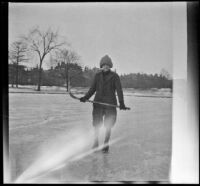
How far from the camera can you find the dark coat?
3.15 ft

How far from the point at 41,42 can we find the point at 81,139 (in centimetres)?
54

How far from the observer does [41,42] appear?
98 cm

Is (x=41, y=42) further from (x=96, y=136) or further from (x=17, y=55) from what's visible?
(x=96, y=136)

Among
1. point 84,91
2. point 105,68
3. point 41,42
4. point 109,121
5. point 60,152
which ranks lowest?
point 60,152

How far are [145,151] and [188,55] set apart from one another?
54 centimetres

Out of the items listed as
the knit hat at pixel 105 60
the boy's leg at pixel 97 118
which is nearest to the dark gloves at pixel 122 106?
the boy's leg at pixel 97 118

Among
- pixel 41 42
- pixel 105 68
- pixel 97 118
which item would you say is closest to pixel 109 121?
pixel 97 118

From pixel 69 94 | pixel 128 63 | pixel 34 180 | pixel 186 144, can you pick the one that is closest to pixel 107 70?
pixel 128 63

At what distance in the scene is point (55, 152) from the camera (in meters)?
0.96

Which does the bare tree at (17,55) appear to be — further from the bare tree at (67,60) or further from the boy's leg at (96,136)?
the boy's leg at (96,136)

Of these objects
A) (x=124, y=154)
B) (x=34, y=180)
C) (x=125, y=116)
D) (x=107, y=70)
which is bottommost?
(x=34, y=180)

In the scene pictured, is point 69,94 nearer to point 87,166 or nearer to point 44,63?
point 44,63

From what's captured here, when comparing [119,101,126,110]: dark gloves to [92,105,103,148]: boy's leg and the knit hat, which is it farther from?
the knit hat

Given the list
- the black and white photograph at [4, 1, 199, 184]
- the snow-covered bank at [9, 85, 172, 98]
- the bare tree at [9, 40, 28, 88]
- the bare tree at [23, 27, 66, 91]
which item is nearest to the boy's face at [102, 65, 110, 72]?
the black and white photograph at [4, 1, 199, 184]
